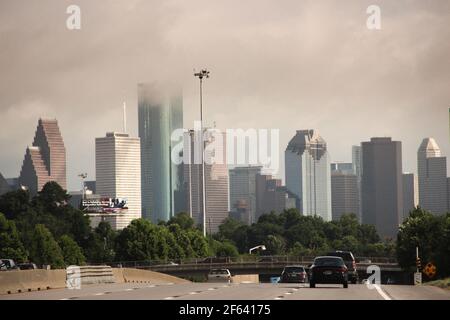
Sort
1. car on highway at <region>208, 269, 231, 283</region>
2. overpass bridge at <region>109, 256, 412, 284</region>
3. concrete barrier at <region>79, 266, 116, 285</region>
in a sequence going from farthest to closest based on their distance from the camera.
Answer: overpass bridge at <region>109, 256, 412, 284</region> → car on highway at <region>208, 269, 231, 283</region> → concrete barrier at <region>79, 266, 116, 285</region>

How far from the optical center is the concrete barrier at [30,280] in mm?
50656

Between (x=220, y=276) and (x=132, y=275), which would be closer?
(x=132, y=275)

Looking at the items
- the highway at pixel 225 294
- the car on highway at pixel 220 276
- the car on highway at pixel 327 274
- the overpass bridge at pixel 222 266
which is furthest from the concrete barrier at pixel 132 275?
the overpass bridge at pixel 222 266

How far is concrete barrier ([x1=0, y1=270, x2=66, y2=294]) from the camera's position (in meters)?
50.7

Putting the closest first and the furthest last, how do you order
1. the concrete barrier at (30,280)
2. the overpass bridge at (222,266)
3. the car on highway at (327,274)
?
the concrete barrier at (30,280) < the car on highway at (327,274) < the overpass bridge at (222,266)

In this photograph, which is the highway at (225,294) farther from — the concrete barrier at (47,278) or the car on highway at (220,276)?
the car on highway at (220,276)

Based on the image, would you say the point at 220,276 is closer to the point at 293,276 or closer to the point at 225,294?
the point at 293,276

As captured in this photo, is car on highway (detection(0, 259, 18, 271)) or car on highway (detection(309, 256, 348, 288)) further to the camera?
car on highway (detection(0, 259, 18, 271))

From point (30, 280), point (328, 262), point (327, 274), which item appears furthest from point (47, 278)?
point (328, 262)

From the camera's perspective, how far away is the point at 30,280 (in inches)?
2144

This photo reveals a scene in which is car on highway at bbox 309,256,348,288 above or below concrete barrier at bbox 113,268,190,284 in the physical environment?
above

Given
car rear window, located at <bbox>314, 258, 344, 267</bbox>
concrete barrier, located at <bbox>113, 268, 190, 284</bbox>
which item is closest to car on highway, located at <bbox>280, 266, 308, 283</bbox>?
concrete barrier, located at <bbox>113, 268, 190, 284</bbox>

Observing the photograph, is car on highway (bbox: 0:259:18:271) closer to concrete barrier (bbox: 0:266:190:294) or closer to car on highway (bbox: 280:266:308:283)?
concrete barrier (bbox: 0:266:190:294)
